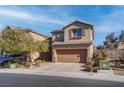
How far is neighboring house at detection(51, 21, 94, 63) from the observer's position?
3362 cm

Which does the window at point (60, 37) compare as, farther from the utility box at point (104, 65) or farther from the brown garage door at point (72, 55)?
the utility box at point (104, 65)

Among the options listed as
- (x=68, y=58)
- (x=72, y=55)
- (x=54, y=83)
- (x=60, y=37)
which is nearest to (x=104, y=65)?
(x=54, y=83)

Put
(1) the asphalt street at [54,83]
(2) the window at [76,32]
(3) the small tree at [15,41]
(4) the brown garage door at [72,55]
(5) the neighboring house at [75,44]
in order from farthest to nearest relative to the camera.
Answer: (2) the window at [76,32], (4) the brown garage door at [72,55], (5) the neighboring house at [75,44], (3) the small tree at [15,41], (1) the asphalt street at [54,83]

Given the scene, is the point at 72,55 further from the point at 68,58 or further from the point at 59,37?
the point at 59,37

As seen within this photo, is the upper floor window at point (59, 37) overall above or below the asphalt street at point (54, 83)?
above

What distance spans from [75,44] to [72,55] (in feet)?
5.09

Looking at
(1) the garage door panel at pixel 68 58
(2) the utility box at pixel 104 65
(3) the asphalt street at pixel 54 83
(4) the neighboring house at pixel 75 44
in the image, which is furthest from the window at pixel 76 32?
(3) the asphalt street at pixel 54 83

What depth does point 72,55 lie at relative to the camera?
34344 millimetres

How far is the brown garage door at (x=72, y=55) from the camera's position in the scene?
33.8 metres

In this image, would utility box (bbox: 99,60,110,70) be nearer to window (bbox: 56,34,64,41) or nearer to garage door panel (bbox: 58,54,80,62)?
garage door panel (bbox: 58,54,80,62)

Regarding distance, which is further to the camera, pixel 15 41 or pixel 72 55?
pixel 72 55
